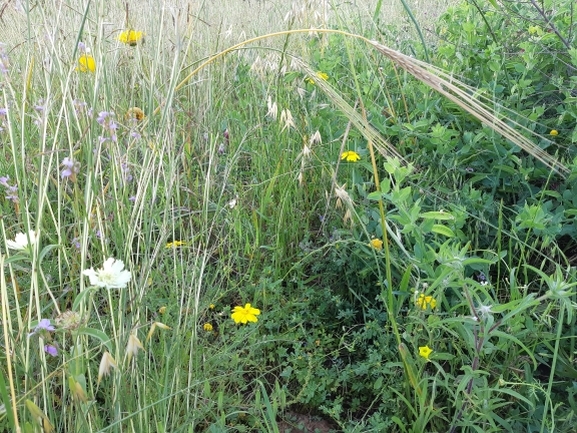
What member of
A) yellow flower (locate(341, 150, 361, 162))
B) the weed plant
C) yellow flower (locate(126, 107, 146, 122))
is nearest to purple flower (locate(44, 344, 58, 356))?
the weed plant

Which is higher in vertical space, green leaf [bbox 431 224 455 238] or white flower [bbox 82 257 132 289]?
white flower [bbox 82 257 132 289]

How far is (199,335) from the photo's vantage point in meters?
1.41

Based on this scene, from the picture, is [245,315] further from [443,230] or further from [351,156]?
[351,156]

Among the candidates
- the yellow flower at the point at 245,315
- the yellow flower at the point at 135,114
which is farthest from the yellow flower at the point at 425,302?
the yellow flower at the point at 135,114

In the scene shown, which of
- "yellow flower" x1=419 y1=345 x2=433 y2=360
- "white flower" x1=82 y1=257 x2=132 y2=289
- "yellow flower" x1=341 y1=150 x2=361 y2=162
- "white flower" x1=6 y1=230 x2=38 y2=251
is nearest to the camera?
"white flower" x1=82 y1=257 x2=132 y2=289

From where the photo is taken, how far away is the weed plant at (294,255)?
3.47 feet

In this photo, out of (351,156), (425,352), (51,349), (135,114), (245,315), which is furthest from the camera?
(351,156)

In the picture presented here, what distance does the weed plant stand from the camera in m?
1.06

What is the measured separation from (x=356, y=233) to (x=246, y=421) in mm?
565

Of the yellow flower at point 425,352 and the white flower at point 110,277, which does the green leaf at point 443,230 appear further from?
the white flower at point 110,277

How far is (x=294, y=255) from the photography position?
174cm

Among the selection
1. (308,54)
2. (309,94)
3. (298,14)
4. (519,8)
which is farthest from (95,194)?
(519,8)

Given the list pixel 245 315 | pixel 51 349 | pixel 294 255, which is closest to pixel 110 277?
pixel 51 349

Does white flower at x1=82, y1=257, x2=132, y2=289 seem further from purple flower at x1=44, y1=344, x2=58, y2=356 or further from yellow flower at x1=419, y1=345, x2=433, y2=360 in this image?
yellow flower at x1=419, y1=345, x2=433, y2=360
